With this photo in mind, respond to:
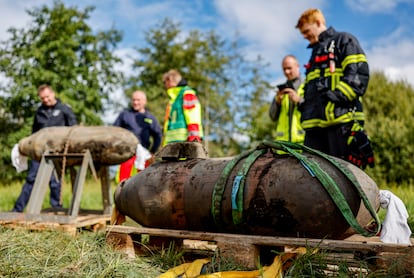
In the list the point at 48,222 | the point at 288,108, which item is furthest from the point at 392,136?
the point at 48,222

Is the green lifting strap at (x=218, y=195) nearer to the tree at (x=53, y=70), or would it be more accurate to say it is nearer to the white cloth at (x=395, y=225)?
the white cloth at (x=395, y=225)

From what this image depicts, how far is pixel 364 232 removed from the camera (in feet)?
8.00

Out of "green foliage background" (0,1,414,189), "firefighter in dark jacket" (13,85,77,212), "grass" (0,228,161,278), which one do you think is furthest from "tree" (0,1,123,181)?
"grass" (0,228,161,278)

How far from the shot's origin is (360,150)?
4008 mm

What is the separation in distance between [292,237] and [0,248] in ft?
6.14

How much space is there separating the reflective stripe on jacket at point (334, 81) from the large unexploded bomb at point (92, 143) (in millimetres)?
1855

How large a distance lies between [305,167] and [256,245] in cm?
52

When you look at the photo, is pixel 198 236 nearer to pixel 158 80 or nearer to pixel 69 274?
pixel 69 274

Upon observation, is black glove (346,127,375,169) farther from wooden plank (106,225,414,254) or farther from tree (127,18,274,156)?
tree (127,18,274,156)

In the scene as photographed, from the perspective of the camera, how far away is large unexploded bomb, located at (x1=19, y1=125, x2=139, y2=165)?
4719mm

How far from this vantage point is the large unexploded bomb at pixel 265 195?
2.51 meters

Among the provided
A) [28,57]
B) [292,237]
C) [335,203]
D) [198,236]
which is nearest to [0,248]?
[198,236]

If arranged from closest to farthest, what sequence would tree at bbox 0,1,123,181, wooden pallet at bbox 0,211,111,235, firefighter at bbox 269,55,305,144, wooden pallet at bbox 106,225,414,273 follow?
1. wooden pallet at bbox 106,225,414,273
2. wooden pallet at bbox 0,211,111,235
3. firefighter at bbox 269,55,305,144
4. tree at bbox 0,1,123,181

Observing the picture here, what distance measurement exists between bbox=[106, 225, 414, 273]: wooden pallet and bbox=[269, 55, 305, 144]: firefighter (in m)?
2.79
